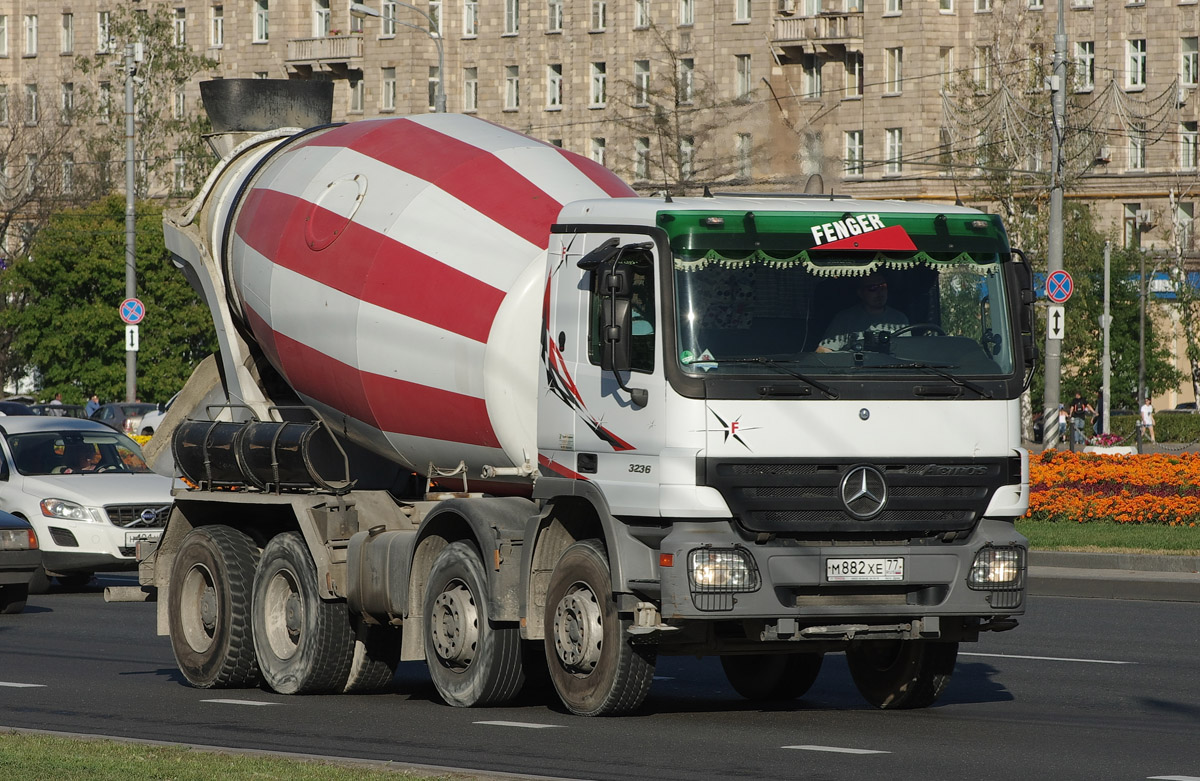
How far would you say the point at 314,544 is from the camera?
44.2 ft

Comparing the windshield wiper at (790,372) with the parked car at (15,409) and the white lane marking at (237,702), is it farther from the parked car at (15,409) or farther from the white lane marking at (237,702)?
the parked car at (15,409)

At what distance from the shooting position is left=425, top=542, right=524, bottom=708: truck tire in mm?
12125

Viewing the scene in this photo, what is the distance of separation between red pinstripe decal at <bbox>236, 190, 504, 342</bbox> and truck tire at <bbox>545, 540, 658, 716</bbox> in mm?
1526

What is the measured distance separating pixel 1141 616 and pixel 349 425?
8.27 m

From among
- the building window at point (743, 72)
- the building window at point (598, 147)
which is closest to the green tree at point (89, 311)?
the building window at point (598, 147)

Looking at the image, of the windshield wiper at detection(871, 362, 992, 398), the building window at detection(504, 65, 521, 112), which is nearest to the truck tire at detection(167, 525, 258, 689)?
the windshield wiper at detection(871, 362, 992, 398)

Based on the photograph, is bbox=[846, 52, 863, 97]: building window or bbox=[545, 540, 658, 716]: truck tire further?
bbox=[846, 52, 863, 97]: building window

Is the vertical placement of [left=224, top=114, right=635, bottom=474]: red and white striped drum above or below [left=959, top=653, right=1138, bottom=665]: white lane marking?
above

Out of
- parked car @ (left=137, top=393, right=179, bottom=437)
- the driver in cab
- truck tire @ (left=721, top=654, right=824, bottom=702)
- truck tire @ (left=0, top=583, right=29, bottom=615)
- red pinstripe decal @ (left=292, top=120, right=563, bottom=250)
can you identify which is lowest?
truck tire @ (left=0, top=583, right=29, bottom=615)

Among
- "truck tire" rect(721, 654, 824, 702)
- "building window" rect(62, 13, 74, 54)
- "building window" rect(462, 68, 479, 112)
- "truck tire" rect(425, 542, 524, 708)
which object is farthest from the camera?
"building window" rect(62, 13, 74, 54)

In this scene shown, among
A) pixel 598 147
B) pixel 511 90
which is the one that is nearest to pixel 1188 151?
pixel 598 147

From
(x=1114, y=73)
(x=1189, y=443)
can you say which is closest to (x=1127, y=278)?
(x=1189, y=443)

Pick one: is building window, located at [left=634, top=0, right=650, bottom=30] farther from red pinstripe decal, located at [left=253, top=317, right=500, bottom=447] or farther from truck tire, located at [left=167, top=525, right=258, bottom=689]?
red pinstripe decal, located at [left=253, top=317, right=500, bottom=447]

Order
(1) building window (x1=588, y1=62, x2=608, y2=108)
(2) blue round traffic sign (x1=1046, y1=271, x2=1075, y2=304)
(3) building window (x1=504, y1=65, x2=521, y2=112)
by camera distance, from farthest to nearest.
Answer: (3) building window (x1=504, y1=65, x2=521, y2=112) < (1) building window (x1=588, y1=62, x2=608, y2=108) < (2) blue round traffic sign (x1=1046, y1=271, x2=1075, y2=304)
